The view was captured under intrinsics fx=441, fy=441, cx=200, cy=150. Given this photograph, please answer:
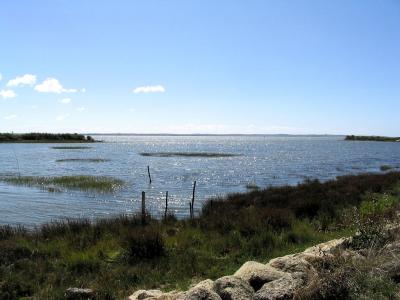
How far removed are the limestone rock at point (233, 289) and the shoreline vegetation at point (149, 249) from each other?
1.70m

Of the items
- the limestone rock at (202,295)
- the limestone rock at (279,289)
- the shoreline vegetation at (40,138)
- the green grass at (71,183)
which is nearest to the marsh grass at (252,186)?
the green grass at (71,183)

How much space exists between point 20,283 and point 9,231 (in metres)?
6.15

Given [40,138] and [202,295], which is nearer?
[202,295]

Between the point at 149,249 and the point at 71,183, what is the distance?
24504mm

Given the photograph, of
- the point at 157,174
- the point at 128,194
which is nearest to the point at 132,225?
the point at 128,194

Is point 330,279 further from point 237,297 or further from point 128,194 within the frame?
point 128,194

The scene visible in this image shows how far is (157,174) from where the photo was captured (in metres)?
44.2

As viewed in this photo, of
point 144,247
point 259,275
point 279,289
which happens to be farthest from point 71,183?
point 279,289

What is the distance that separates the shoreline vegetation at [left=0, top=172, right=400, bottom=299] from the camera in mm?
8680

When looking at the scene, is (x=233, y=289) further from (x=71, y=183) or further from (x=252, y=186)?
(x=71, y=183)

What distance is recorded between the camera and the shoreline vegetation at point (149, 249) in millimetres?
8680

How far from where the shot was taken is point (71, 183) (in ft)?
110

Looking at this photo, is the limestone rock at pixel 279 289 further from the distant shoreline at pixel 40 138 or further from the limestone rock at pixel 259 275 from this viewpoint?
the distant shoreline at pixel 40 138

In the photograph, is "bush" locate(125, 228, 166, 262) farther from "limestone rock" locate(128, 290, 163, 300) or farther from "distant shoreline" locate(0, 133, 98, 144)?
"distant shoreline" locate(0, 133, 98, 144)
